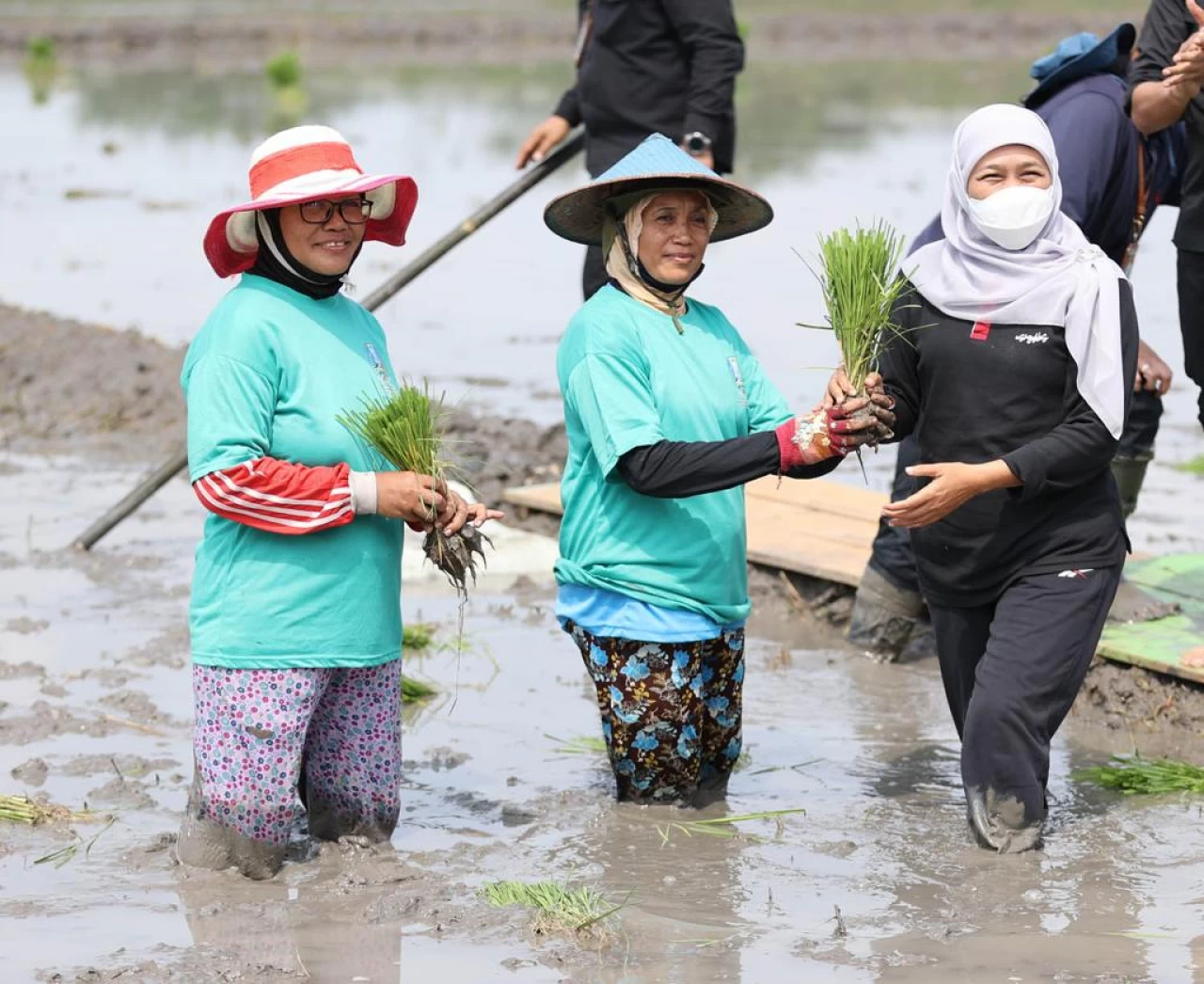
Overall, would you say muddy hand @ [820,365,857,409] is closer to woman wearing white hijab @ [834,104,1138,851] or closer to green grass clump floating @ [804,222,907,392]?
green grass clump floating @ [804,222,907,392]

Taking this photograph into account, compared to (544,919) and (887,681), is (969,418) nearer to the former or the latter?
(544,919)

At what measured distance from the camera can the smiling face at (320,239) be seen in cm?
441

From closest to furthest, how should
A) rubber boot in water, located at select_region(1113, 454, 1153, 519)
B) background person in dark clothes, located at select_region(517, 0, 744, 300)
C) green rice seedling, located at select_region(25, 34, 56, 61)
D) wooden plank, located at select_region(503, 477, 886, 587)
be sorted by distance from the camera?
1. rubber boot in water, located at select_region(1113, 454, 1153, 519)
2. wooden plank, located at select_region(503, 477, 886, 587)
3. background person in dark clothes, located at select_region(517, 0, 744, 300)
4. green rice seedling, located at select_region(25, 34, 56, 61)

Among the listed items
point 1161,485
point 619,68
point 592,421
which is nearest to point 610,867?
point 592,421

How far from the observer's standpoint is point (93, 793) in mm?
5117

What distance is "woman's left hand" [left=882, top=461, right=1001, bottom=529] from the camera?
4383 mm

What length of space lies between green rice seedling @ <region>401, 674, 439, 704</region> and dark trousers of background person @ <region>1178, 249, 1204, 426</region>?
225cm

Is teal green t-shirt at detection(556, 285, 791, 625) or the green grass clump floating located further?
teal green t-shirt at detection(556, 285, 791, 625)

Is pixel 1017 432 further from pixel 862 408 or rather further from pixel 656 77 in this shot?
pixel 656 77

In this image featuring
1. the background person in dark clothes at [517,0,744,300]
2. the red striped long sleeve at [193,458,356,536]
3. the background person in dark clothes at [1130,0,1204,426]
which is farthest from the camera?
the background person in dark clothes at [517,0,744,300]

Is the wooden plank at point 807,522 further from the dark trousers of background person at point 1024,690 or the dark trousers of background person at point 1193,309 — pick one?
the dark trousers of background person at point 1024,690

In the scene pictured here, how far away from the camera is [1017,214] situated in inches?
177

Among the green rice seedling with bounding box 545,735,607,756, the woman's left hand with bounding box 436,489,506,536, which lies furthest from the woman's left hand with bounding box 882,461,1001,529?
the green rice seedling with bounding box 545,735,607,756

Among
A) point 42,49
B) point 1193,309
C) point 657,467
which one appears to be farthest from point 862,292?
point 42,49
